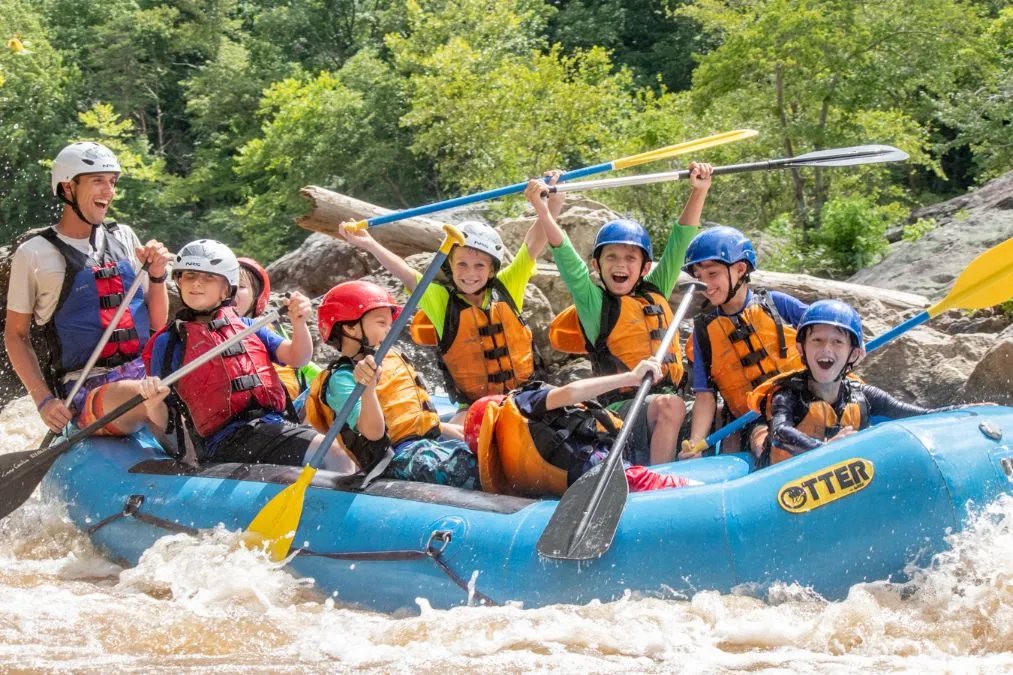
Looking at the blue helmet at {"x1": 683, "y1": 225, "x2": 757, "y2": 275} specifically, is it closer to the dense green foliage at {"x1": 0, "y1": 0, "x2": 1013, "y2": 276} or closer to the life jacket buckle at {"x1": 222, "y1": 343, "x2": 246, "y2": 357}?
the life jacket buckle at {"x1": 222, "y1": 343, "x2": 246, "y2": 357}

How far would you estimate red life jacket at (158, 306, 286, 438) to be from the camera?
187 inches

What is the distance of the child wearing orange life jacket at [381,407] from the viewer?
169 inches

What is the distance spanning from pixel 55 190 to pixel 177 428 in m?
1.20

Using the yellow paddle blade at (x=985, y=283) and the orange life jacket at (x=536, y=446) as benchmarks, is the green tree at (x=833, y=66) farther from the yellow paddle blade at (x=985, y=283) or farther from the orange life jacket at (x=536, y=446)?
the orange life jacket at (x=536, y=446)

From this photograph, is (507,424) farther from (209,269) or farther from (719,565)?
(209,269)

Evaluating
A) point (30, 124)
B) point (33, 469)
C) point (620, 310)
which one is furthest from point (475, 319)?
point (30, 124)

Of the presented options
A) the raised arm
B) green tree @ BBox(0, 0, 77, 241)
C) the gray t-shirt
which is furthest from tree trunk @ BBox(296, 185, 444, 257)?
green tree @ BBox(0, 0, 77, 241)

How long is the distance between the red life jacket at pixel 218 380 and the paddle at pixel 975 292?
182 cm

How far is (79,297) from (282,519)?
5.17ft

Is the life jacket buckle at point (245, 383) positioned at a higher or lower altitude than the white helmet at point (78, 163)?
lower

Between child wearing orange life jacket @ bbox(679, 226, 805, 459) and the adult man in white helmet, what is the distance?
2.34 metres

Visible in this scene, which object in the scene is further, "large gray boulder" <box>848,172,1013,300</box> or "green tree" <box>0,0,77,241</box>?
"green tree" <box>0,0,77,241</box>

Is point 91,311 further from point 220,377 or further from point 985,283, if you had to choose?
point 985,283

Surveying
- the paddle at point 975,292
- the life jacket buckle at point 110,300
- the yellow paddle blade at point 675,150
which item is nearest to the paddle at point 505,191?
the yellow paddle blade at point 675,150
